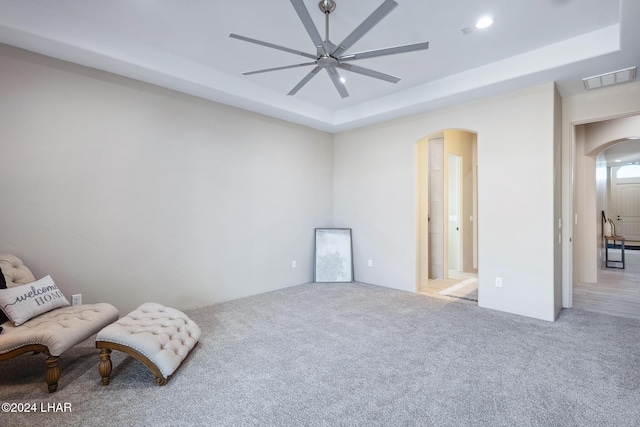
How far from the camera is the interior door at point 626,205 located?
11.1m

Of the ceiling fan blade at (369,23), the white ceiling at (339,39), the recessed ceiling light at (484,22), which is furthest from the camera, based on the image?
the recessed ceiling light at (484,22)

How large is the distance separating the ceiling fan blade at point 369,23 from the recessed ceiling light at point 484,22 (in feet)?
4.70

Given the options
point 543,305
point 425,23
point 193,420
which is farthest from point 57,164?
point 543,305

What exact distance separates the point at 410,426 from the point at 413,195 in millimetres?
3607

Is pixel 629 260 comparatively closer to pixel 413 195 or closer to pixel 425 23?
pixel 413 195

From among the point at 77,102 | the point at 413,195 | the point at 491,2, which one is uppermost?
the point at 491,2

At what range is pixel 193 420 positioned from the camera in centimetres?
201

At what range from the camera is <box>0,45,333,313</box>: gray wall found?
309cm

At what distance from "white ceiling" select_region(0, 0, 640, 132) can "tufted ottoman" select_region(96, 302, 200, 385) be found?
2.63 metres

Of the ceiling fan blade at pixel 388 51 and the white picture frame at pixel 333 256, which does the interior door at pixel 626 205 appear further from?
the ceiling fan blade at pixel 388 51

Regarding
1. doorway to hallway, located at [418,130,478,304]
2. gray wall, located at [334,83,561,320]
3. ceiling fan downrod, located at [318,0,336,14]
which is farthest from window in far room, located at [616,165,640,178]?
ceiling fan downrod, located at [318,0,336,14]

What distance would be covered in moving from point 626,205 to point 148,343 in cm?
1519

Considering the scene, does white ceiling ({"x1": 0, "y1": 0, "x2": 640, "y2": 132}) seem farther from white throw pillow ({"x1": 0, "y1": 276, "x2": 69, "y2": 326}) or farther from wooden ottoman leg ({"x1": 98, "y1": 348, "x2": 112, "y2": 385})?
wooden ottoman leg ({"x1": 98, "y1": 348, "x2": 112, "y2": 385})

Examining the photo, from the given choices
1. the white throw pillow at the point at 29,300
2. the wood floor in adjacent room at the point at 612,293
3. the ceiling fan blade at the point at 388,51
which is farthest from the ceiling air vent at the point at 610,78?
the white throw pillow at the point at 29,300
